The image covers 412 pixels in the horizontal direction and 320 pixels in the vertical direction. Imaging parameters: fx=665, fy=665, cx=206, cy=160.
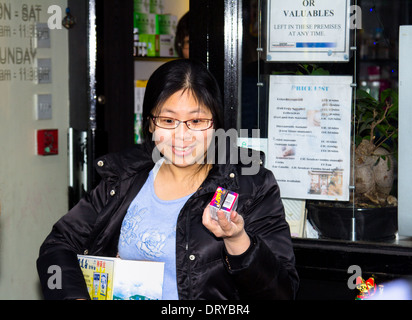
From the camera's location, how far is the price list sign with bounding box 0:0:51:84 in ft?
11.9

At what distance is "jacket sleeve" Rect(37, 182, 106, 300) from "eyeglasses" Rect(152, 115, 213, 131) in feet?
1.12

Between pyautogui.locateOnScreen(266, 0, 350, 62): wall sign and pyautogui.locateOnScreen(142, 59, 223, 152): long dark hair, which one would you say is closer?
pyautogui.locateOnScreen(142, 59, 223, 152): long dark hair

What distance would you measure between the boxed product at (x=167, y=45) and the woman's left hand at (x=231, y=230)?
3.61 meters

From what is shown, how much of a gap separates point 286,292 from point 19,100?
221cm

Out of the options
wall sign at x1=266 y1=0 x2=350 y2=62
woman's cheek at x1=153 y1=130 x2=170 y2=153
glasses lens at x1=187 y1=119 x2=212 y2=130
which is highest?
wall sign at x1=266 y1=0 x2=350 y2=62

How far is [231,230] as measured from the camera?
1.89 meters

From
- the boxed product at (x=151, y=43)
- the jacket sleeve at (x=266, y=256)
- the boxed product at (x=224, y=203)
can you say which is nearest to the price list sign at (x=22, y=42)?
the boxed product at (x=151, y=43)

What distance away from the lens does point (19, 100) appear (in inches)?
146

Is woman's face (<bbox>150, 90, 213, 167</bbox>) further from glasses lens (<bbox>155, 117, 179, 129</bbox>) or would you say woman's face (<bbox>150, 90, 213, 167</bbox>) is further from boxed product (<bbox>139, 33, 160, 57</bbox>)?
boxed product (<bbox>139, 33, 160, 57</bbox>)

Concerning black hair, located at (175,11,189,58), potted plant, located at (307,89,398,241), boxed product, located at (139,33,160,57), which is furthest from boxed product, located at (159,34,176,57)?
potted plant, located at (307,89,398,241)

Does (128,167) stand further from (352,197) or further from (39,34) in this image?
(39,34)

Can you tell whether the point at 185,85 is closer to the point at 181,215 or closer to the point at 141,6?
the point at 181,215

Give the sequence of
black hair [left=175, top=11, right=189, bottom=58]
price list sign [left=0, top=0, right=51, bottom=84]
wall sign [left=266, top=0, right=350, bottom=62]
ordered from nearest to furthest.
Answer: wall sign [left=266, top=0, right=350, bottom=62] < price list sign [left=0, top=0, right=51, bottom=84] < black hair [left=175, top=11, right=189, bottom=58]
